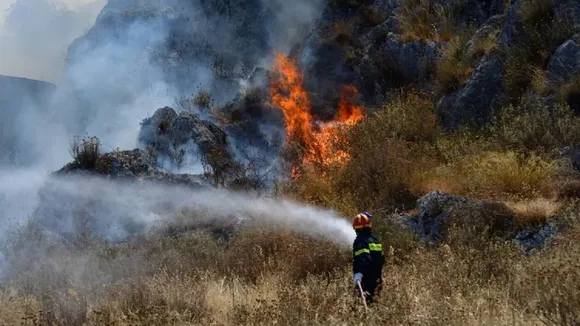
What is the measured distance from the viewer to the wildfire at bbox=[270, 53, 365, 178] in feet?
45.0

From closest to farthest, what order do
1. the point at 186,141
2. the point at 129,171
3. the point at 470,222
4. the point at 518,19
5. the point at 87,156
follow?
the point at 470,222, the point at 518,19, the point at 129,171, the point at 87,156, the point at 186,141

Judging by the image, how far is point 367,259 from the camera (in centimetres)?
544

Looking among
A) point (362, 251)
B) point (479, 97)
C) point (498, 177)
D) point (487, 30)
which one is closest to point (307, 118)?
point (487, 30)

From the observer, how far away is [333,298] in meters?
5.62

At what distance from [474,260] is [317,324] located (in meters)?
2.41

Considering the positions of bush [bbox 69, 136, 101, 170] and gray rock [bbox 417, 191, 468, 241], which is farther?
bush [bbox 69, 136, 101, 170]

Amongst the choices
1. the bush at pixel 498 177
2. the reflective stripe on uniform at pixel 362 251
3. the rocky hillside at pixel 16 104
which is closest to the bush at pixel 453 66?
the bush at pixel 498 177

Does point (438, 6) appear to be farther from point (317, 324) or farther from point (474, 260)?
point (317, 324)

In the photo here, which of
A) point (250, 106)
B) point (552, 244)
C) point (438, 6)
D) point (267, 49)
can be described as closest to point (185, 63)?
point (267, 49)

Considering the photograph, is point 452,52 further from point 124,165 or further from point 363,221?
point 363,221

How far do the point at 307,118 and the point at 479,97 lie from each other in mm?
6034

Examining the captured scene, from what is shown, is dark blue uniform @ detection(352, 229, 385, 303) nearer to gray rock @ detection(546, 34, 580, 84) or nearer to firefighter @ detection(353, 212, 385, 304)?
firefighter @ detection(353, 212, 385, 304)

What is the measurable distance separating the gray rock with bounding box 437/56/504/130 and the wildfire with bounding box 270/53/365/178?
8.44ft

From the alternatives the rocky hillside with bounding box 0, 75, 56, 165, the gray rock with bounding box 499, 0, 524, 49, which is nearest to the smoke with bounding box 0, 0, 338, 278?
the rocky hillside with bounding box 0, 75, 56, 165
